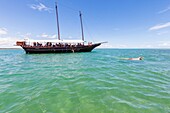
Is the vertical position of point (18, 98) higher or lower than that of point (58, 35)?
lower

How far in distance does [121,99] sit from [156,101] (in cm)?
149

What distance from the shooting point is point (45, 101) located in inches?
215

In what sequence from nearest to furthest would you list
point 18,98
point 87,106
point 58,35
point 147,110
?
1. point 147,110
2. point 87,106
3. point 18,98
4. point 58,35

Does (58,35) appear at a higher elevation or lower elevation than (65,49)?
higher

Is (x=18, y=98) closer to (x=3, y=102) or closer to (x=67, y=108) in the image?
(x=3, y=102)

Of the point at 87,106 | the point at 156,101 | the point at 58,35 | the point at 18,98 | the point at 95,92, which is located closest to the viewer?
the point at 87,106

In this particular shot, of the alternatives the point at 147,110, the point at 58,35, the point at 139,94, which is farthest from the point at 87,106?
the point at 58,35

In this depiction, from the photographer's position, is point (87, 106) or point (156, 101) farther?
point (156, 101)

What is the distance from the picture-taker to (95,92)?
6516mm

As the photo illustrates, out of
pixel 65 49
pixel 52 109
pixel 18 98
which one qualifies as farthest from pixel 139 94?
pixel 65 49

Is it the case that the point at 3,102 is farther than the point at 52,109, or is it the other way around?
the point at 3,102

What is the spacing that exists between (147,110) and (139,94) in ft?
5.40

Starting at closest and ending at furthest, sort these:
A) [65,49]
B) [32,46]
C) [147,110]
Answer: [147,110] < [32,46] < [65,49]

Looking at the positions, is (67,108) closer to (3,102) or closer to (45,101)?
(45,101)
